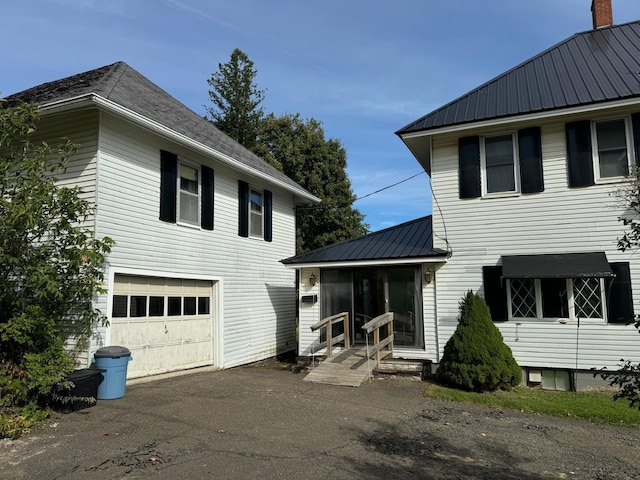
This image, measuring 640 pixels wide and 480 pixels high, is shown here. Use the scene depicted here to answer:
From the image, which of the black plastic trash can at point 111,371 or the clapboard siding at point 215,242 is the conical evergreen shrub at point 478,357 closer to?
the clapboard siding at point 215,242

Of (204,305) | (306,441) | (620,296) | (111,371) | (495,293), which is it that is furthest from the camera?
(204,305)

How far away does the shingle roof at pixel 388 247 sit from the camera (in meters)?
11.1

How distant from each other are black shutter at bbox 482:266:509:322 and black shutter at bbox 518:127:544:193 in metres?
2.03

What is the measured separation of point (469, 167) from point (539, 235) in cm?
227

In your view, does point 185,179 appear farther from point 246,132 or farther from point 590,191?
point 246,132

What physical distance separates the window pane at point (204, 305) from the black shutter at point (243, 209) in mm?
2190

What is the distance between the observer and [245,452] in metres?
5.30

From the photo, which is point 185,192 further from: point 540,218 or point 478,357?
point 540,218

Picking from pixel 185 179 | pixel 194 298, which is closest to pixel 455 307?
pixel 194 298

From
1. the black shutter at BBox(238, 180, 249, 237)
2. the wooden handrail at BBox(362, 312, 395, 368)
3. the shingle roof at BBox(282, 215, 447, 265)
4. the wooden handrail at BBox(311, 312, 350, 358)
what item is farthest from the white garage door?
the wooden handrail at BBox(362, 312, 395, 368)

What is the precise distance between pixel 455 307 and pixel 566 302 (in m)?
2.37

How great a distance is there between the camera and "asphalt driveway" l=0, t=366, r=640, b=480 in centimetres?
484

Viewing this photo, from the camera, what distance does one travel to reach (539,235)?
10.2 metres

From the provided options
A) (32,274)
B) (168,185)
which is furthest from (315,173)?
(32,274)
